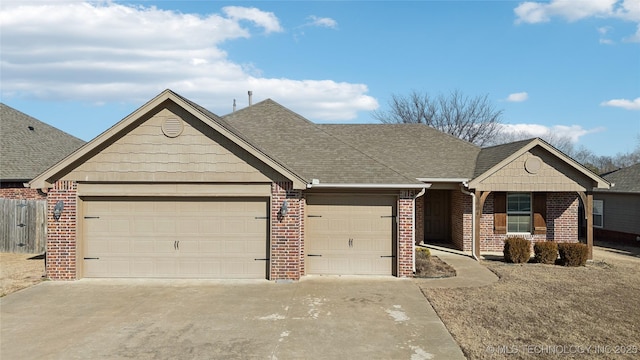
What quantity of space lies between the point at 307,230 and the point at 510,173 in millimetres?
7724

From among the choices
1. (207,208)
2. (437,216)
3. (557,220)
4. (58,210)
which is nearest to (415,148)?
(437,216)

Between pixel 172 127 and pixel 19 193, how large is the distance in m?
11.1

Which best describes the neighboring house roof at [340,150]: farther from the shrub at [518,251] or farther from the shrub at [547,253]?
the shrub at [547,253]

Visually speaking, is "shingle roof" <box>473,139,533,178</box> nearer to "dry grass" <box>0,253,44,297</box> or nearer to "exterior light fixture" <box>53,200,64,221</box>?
"exterior light fixture" <box>53,200,64,221</box>

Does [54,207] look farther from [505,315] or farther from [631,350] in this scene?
[631,350]

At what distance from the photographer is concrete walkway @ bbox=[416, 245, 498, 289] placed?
10732mm

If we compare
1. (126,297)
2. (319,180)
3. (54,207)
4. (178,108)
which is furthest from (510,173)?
(54,207)

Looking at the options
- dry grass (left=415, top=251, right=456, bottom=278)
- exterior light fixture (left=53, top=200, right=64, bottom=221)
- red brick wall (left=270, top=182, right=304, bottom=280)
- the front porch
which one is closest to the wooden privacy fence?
exterior light fixture (left=53, top=200, right=64, bottom=221)

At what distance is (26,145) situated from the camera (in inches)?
819

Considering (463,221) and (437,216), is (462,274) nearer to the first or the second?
(463,221)

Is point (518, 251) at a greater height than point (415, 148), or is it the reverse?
point (415, 148)

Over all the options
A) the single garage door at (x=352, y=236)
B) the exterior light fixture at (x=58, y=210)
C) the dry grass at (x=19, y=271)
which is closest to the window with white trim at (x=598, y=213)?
the single garage door at (x=352, y=236)

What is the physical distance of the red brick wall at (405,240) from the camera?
11422 millimetres

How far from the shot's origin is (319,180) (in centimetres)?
1140
